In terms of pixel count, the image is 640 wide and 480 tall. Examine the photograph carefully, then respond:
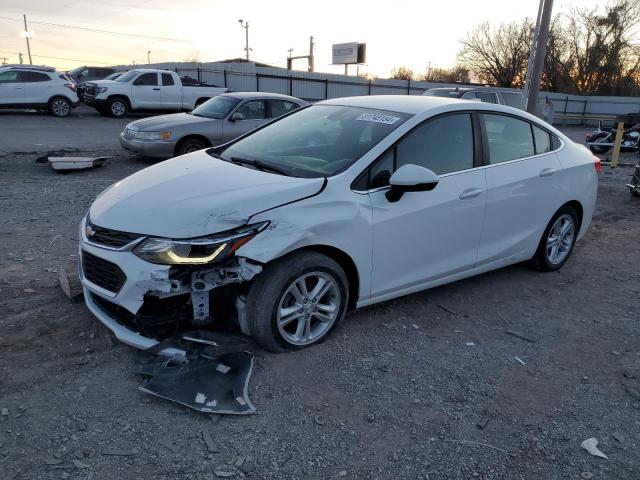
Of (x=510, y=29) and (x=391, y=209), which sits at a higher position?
(x=510, y=29)

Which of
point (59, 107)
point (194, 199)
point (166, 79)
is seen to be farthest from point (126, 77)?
point (194, 199)

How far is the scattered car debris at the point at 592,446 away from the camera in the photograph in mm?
2758

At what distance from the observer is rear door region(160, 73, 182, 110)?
19719 mm

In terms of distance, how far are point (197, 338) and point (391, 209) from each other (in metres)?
1.59

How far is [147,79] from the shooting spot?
19547mm

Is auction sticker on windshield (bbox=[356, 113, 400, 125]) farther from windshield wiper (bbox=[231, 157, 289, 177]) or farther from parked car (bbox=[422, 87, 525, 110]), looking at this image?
parked car (bbox=[422, 87, 525, 110])

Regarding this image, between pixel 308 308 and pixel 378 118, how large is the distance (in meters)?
1.63

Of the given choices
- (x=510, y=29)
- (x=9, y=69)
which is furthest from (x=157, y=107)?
(x=510, y=29)

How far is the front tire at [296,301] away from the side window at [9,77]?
60.7 ft

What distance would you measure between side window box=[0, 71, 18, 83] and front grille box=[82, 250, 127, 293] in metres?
17.7

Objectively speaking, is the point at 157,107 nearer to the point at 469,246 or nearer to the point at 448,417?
the point at 469,246

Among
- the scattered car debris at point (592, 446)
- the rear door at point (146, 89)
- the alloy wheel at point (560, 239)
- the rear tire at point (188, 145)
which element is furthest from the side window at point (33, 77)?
the scattered car debris at point (592, 446)

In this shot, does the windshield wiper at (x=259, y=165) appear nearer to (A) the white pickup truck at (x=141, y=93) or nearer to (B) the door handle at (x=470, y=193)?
(B) the door handle at (x=470, y=193)

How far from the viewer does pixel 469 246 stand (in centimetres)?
431
